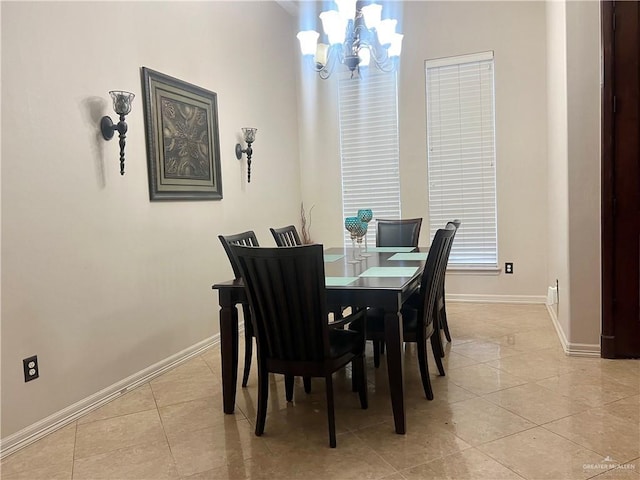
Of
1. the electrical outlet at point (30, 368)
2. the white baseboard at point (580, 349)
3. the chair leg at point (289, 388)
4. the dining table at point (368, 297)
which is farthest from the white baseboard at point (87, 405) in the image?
the white baseboard at point (580, 349)

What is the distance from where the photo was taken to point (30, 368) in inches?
90.4

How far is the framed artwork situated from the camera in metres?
3.18

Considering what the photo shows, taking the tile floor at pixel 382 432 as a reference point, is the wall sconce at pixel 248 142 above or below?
above

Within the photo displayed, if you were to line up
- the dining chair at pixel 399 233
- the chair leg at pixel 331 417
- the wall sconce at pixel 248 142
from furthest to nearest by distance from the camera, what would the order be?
the wall sconce at pixel 248 142
the dining chair at pixel 399 233
the chair leg at pixel 331 417

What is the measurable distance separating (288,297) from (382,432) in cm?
81

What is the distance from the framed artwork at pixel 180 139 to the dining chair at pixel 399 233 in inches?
57.5

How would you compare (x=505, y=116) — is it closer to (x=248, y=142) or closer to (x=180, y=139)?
(x=248, y=142)

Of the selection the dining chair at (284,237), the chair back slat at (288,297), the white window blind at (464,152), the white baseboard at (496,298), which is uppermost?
the white window blind at (464,152)

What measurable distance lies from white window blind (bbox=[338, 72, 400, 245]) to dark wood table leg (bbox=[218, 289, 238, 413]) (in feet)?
9.76

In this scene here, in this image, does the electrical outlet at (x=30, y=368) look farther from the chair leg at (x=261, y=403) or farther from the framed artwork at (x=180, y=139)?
the framed artwork at (x=180, y=139)

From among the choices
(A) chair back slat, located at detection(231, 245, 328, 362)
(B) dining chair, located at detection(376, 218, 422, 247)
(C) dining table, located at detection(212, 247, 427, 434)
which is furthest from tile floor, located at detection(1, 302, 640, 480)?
(B) dining chair, located at detection(376, 218, 422, 247)

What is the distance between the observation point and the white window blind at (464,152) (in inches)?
187

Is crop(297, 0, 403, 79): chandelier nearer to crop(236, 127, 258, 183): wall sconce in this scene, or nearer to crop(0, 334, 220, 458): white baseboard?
crop(236, 127, 258, 183): wall sconce

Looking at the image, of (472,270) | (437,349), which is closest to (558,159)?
(472,270)
